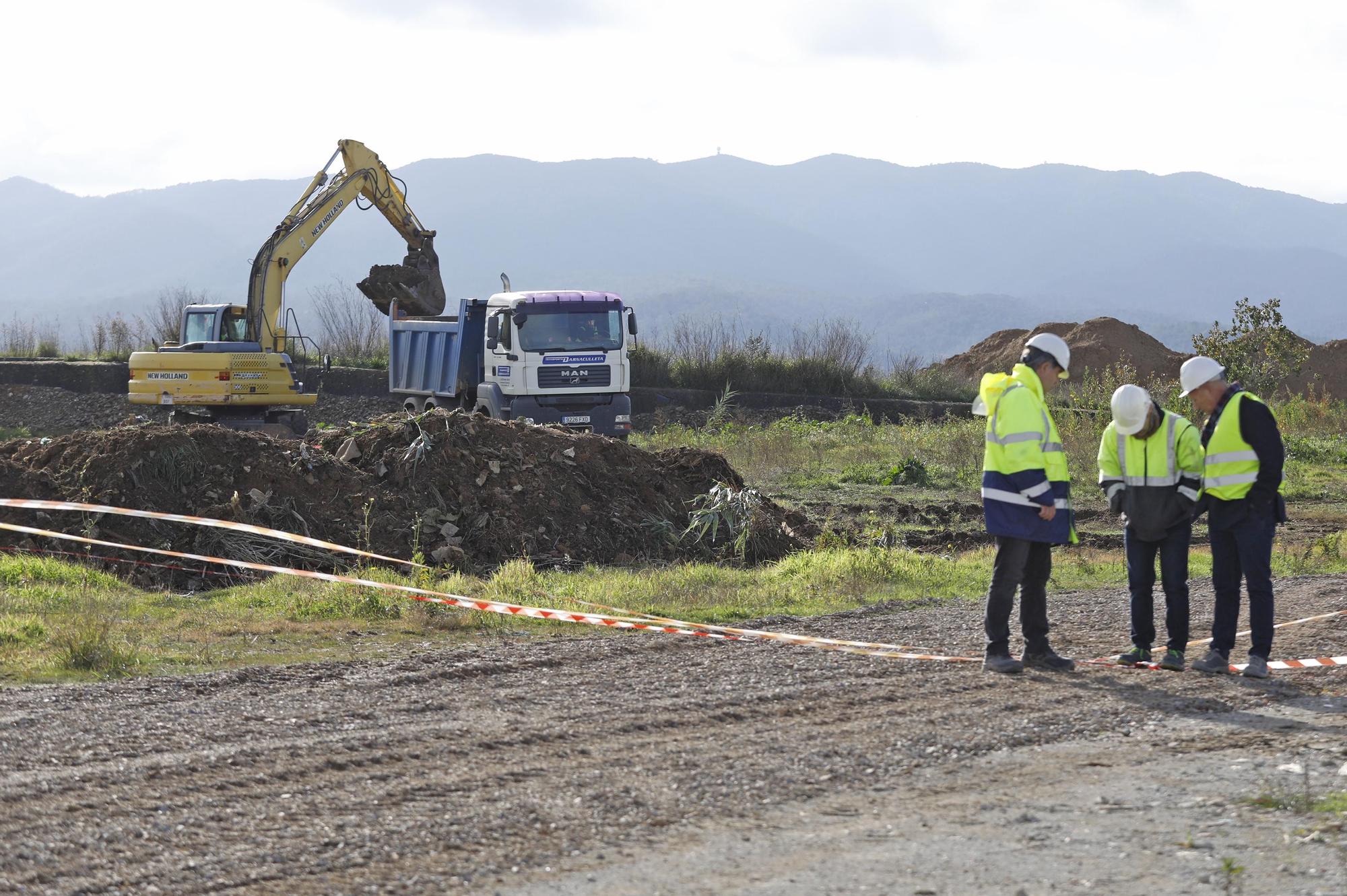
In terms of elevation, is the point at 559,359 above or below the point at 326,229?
below

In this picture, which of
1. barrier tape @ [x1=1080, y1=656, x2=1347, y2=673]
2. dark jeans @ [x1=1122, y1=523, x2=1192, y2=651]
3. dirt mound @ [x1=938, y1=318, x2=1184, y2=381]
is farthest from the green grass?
dirt mound @ [x1=938, y1=318, x2=1184, y2=381]

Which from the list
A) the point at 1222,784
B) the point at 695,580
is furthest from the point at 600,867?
the point at 695,580

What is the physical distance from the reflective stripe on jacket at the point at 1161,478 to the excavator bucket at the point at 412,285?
1928 cm

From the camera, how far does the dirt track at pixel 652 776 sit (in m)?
4.48

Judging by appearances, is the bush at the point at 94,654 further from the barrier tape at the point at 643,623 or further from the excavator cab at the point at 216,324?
the excavator cab at the point at 216,324

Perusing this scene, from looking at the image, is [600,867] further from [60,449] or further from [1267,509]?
[60,449]

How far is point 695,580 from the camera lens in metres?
12.0

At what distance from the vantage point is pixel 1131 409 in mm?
7480

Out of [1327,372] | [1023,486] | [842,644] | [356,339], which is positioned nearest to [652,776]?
[1023,486]

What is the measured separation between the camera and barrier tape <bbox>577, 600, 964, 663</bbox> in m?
8.12

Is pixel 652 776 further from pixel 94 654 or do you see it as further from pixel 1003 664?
pixel 94 654

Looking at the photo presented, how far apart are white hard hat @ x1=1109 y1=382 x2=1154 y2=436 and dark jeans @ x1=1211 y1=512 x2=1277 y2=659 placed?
71 cm

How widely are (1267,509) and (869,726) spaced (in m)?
2.70

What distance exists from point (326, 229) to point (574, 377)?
234 inches
